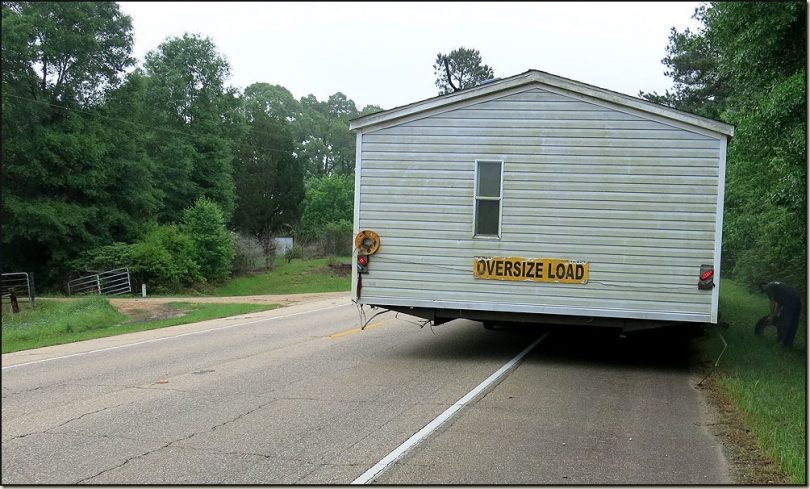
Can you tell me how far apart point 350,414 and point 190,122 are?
156ft

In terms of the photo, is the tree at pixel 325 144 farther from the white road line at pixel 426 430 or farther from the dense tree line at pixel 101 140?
the white road line at pixel 426 430

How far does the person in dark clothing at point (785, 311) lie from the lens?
1130 centimetres

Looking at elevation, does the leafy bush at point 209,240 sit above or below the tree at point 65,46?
below

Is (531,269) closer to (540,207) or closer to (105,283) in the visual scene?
(540,207)

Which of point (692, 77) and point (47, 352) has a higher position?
point (692, 77)

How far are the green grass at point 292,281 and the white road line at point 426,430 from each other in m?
26.0

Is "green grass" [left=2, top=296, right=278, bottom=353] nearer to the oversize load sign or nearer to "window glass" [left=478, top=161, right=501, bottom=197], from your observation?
the oversize load sign

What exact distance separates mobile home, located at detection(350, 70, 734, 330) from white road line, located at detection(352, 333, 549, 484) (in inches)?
49.5

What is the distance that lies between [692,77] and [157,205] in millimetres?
30143

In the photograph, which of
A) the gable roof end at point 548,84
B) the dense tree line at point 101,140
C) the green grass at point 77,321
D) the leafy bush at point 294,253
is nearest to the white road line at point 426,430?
the gable roof end at point 548,84

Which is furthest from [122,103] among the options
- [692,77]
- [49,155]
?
[692,77]

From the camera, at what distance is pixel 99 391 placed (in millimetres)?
8508

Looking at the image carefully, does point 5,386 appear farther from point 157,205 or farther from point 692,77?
point 157,205

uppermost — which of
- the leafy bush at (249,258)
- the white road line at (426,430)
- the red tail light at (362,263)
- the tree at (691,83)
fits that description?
the tree at (691,83)
